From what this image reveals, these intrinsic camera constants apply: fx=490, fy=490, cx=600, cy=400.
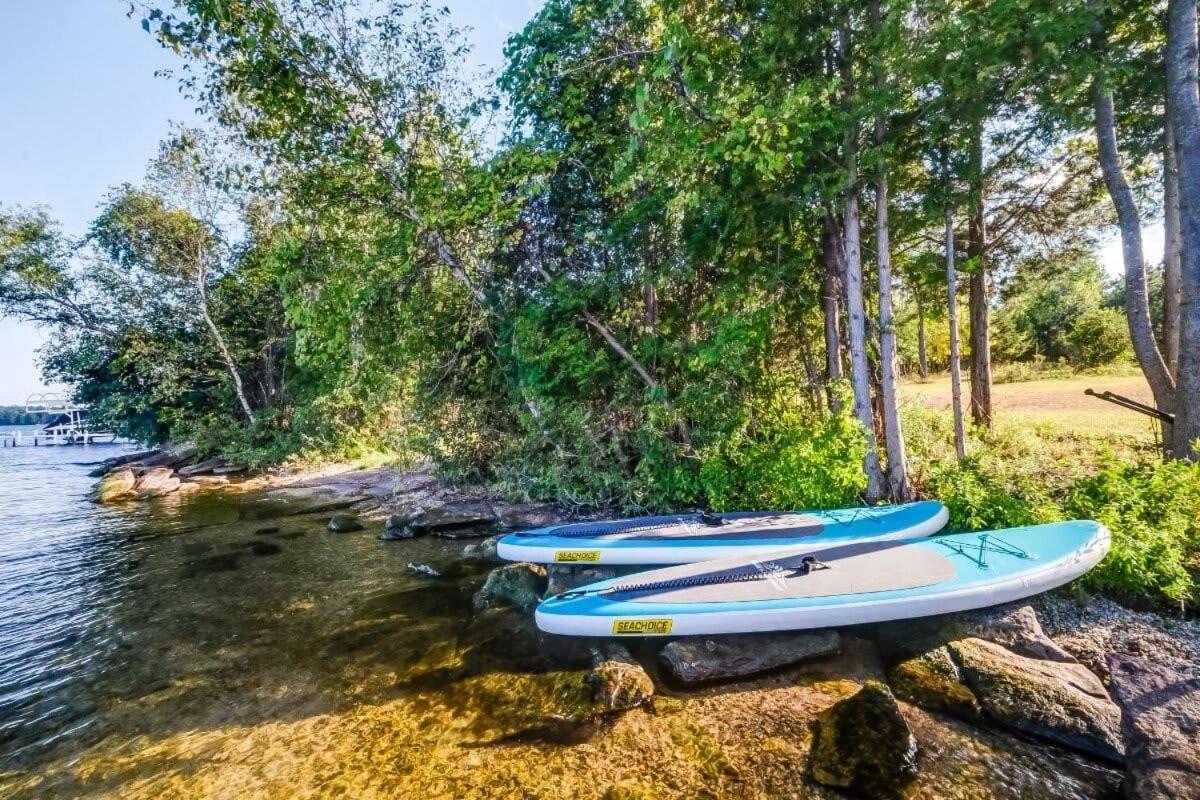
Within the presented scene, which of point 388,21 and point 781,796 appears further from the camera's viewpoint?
point 388,21

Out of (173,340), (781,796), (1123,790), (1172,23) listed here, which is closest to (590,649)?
(781,796)

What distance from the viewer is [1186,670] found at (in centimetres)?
348

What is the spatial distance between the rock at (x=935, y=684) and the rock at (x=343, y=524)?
932 centimetres

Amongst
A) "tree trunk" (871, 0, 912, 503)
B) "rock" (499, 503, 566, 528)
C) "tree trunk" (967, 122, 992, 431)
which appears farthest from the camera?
"tree trunk" (967, 122, 992, 431)

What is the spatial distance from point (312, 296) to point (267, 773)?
23.2 feet

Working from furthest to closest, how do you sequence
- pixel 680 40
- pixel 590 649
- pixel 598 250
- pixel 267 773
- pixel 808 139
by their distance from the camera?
pixel 598 250
pixel 808 139
pixel 680 40
pixel 590 649
pixel 267 773

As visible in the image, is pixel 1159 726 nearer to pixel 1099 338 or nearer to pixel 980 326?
pixel 980 326

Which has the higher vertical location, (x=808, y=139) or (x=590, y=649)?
(x=808, y=139)

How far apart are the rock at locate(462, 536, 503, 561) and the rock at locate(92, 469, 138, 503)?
1334 cm

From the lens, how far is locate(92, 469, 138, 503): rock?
14312 millimetres

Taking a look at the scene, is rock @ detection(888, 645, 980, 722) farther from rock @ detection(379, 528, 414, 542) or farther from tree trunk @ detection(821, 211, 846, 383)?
rock @ detection(379, 528, 414, 542)

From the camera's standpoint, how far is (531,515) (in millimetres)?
9531

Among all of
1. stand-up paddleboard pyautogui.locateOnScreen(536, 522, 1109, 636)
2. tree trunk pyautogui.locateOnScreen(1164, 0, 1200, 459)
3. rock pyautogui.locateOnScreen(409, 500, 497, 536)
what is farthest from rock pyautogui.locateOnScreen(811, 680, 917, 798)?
rock pyautogui.locateOnScreen(409, 500, 497, 536)

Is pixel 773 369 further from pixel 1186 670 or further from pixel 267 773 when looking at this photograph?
pixel 267 773
